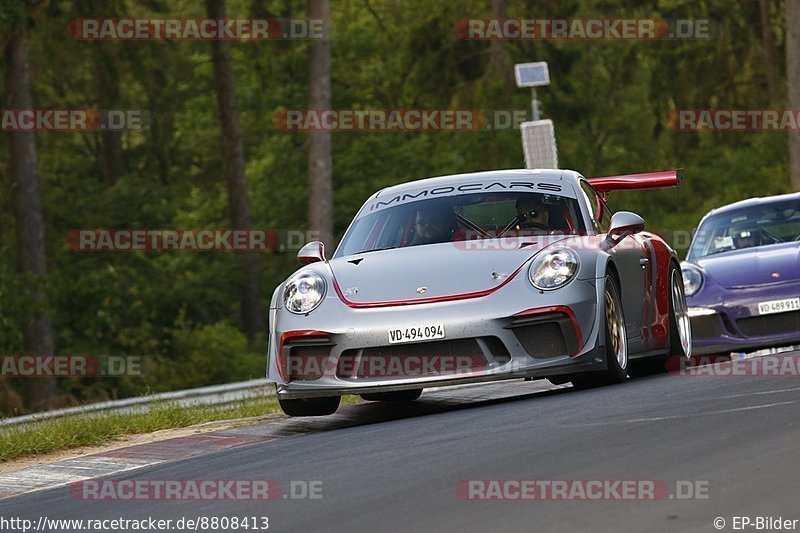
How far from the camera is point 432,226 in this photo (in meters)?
10.7

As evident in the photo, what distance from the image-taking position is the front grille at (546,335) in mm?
9375

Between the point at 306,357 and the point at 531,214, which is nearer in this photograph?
the point at 306,357

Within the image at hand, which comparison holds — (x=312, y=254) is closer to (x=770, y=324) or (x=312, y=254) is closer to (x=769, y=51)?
(x=770, y=324)

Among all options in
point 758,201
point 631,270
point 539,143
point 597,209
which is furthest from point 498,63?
point 631,270

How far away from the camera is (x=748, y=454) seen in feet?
22.1

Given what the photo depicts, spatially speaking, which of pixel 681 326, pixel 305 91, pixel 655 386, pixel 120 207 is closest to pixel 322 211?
pixel 120 207

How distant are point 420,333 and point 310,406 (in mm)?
1243

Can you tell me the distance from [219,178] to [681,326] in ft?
113

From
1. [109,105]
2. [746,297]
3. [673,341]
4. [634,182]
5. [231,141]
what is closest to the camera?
[673,341]

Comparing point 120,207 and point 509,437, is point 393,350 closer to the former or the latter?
point 509,437

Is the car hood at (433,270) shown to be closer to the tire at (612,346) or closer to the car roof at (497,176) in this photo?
the tire at (612,346)

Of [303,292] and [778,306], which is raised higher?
[303,292]

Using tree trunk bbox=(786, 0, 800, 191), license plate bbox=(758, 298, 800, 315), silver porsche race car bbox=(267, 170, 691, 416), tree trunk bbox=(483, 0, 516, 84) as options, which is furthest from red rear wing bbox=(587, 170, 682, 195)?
tree trunk bbox=(483, 0, 516, 84)

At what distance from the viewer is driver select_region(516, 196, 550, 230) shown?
416 inches
